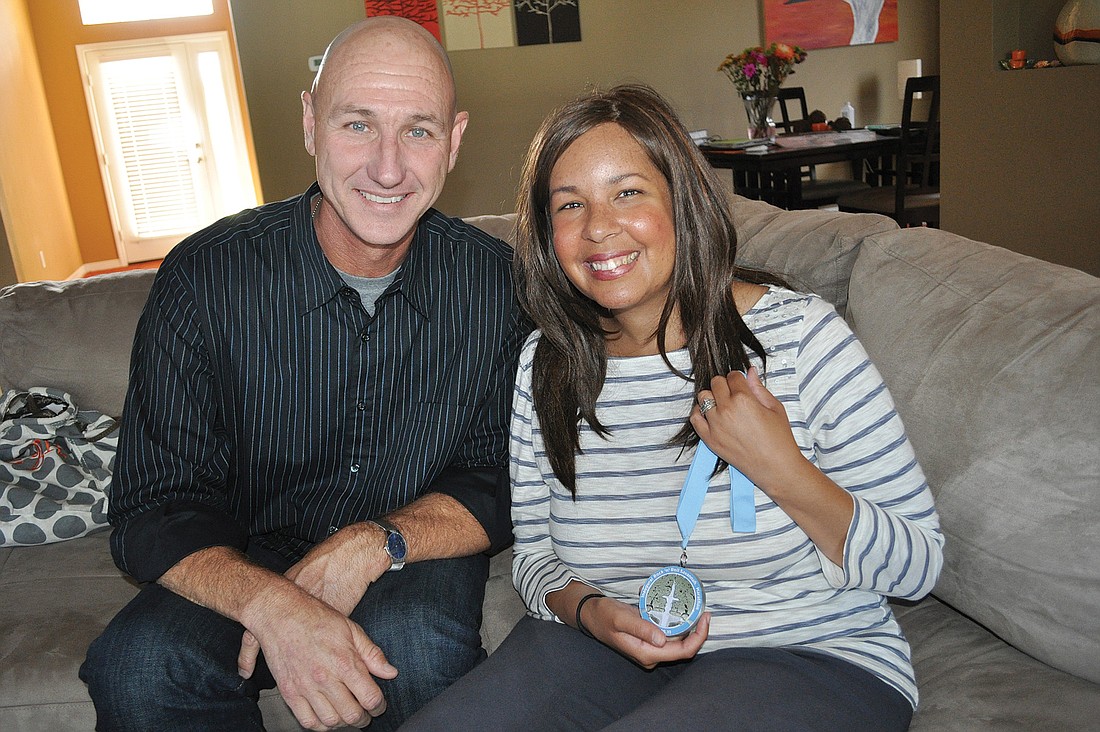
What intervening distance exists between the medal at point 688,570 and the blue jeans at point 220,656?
16.0 inches

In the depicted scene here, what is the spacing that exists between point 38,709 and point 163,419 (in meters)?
0.56

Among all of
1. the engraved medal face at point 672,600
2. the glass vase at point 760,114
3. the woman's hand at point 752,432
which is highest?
the glass vase at point 760,114

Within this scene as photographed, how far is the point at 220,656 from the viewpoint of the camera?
1.39 metres

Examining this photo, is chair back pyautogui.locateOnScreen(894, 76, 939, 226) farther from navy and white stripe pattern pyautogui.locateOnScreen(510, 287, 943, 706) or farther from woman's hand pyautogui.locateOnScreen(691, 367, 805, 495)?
woman's hand pyautogui.locateOnScreen(691, 367, 805, 495)

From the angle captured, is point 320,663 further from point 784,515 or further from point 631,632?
point 784,515

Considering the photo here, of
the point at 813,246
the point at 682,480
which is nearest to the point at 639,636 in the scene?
the point at 682,480

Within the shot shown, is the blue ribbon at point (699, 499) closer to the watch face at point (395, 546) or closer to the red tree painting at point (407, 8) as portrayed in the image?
the watch face at point (395, 546)

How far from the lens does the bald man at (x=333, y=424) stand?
1.40 meters

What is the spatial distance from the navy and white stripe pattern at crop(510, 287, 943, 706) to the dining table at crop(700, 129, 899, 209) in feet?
12.4

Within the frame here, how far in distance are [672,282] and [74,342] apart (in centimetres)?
164

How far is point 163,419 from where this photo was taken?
59.6 inches

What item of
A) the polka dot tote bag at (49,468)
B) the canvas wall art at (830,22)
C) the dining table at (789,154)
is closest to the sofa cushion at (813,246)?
the polka dot tote bag at (49,468)

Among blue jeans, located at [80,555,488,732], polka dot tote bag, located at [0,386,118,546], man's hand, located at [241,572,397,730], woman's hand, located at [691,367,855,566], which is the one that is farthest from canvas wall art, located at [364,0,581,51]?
woman's hand, located at [691,367,855,566]

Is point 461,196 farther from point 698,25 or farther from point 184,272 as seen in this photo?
point 184,272
